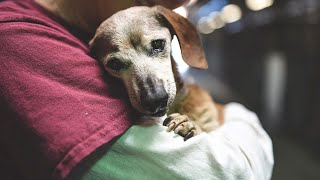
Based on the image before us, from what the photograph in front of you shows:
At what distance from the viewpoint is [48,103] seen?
89 centimetres

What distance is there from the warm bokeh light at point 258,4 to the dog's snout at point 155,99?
21.3 ft

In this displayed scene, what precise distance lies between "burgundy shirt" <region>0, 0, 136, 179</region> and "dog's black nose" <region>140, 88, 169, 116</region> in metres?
0.05

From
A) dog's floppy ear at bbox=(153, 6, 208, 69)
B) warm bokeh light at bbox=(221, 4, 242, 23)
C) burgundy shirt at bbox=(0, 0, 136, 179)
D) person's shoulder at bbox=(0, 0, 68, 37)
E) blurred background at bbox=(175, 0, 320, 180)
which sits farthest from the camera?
warm bokeh light at bbox=(221, 4, 242, 23)

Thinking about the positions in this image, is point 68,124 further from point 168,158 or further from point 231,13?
point 231,13

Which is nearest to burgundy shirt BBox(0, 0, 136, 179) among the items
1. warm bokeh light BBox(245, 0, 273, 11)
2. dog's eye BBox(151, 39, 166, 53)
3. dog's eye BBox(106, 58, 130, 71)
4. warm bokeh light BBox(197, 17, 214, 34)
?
dog's eye BBox(106, 58, 130, 71)

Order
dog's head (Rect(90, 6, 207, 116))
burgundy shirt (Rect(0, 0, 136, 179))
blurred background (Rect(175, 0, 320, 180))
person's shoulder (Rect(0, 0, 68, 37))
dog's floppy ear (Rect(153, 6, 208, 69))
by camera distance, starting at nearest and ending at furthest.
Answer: burgundy shirt (Rect(0, 0, 136, 179)) < person's shoulder (Rect(0, 0, 68, 37)) < dog's head (Rect(90, 6, 207, 116)) < dog's floppy ear (Rect(153, 6, 208, 69)) < blurred background (Rect(175, 0, 320, 180))

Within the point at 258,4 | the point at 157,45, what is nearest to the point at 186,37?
the point at 157,45

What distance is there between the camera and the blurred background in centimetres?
519

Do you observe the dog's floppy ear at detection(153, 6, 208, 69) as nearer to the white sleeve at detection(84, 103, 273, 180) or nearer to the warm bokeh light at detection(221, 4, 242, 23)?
the white sleeve at detection(84, 103, 273, 180)

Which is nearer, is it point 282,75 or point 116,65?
point 116,65

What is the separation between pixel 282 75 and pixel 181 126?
6.20 meters

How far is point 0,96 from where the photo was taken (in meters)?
0.91

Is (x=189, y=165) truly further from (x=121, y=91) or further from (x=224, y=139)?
(x=121, y=91)

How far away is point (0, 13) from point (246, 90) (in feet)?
26.4
